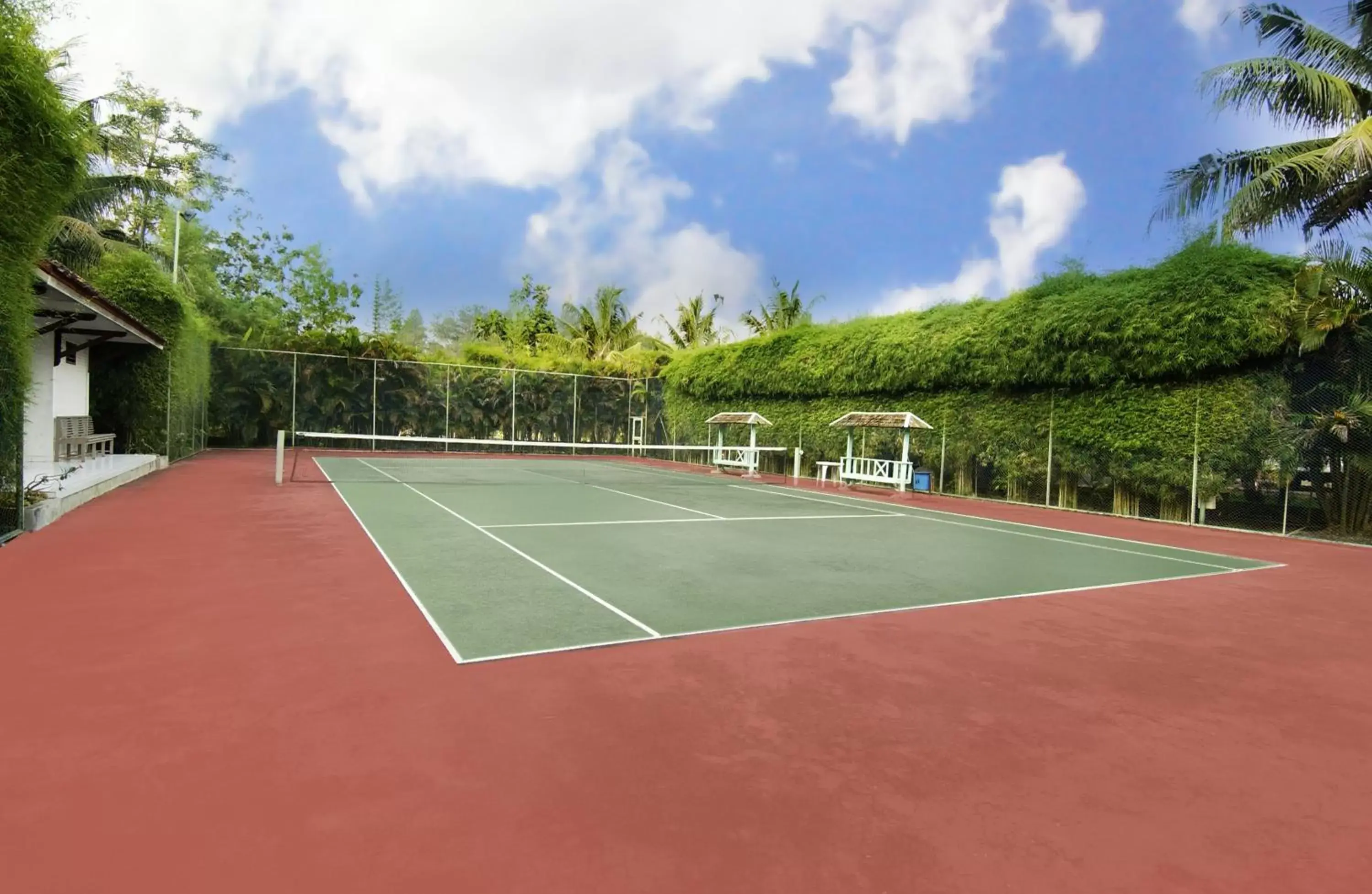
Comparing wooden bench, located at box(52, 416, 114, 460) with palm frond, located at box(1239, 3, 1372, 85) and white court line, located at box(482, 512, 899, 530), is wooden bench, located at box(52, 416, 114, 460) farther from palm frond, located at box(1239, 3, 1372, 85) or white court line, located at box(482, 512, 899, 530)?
palm frond, located at box(1239, 3, 1372, 85)

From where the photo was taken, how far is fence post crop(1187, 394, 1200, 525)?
12.2 metres

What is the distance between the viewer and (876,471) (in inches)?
704

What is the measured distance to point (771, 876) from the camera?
89.4 inches

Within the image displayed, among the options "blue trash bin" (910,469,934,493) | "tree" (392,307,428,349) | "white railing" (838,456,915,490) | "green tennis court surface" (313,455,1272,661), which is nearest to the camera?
"green tennis court surface" (313,455,1272,661)

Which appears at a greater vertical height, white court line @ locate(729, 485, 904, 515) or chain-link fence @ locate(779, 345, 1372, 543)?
chain-link fence @ locate(779, 345, 1372, 543)

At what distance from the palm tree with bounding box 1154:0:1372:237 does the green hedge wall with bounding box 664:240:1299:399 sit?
95 centimetres

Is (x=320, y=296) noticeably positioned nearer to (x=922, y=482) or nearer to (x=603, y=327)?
(x=603, y=327)

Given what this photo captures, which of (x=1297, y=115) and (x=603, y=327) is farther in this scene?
(x=603, y=327)

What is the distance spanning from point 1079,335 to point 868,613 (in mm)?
10609

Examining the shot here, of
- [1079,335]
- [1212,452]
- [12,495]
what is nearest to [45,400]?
[12,495]

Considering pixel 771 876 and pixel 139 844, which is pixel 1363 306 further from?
pixel 139 844

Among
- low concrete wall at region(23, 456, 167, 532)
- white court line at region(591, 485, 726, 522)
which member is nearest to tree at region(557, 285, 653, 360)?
white court line at region(591, 485, 726, 522)

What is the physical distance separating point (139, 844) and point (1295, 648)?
253 inches

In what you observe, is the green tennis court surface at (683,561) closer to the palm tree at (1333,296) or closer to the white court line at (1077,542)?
the white court line at (1077,542)
